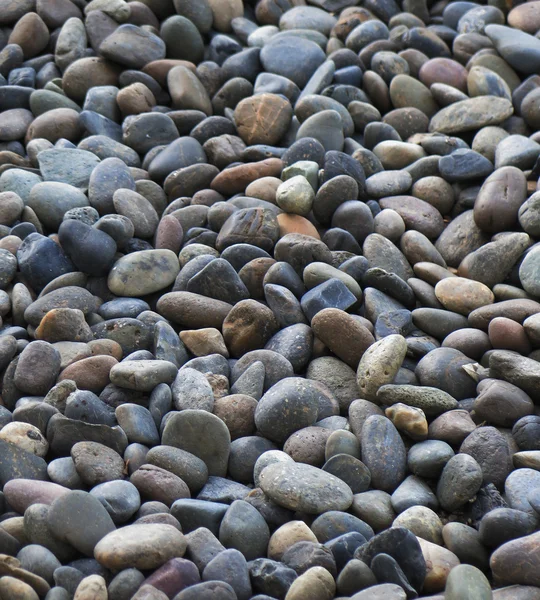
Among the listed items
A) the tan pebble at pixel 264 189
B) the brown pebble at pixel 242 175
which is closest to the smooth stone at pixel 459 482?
the tan pebble at pixel 264 189

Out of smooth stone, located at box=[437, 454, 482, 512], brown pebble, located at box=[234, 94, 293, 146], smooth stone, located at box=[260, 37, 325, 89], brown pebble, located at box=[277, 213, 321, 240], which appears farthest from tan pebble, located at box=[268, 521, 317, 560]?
smooth stone, located at box=[260, 37, 325, 89]

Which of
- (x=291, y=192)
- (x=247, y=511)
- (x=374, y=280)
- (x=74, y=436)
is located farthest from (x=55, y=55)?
(x=247, y=511)

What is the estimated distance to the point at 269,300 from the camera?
8.36 ft

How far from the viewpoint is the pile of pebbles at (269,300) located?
69.9 inches

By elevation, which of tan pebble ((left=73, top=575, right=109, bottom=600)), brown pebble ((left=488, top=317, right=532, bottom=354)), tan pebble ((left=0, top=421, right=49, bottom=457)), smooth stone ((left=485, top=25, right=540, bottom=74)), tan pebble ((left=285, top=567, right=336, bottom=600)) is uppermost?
smooth stone ((left=485, top=25, right=540, bottom=74))

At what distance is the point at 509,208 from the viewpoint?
9.22ft

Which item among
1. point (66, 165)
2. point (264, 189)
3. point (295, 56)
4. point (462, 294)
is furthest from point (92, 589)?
point (295, 56)

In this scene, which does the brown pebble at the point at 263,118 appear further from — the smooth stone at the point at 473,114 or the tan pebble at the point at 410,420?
the tan pebble at the point at 410,420

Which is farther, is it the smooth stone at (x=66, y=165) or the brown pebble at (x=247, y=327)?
the smooth stone at (x=66, y=165)

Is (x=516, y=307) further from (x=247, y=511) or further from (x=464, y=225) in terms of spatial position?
(x=247, y=511)

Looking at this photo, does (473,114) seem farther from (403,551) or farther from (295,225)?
(403,551)

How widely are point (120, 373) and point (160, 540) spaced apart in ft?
2.10

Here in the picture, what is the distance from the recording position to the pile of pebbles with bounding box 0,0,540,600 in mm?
1775

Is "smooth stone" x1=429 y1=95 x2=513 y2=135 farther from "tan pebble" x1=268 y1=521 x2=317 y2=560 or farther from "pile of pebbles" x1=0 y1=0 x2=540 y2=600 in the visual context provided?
"tan pebble" x1=268 y1=521 x2=317 y2=560
